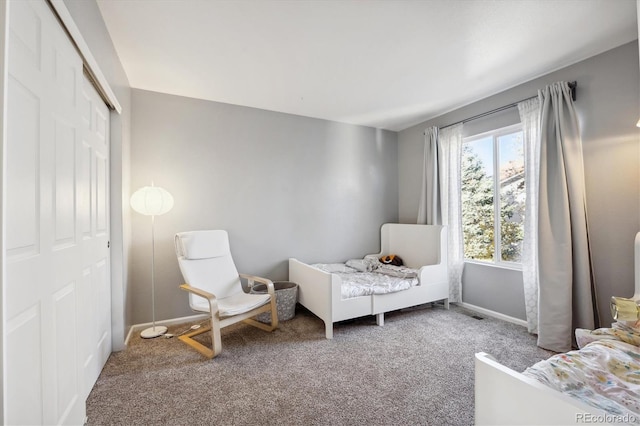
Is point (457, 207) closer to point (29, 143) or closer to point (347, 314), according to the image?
point (347, 314)

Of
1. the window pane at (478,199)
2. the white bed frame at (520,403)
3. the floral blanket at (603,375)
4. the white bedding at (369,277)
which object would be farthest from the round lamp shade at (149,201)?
the window pane at (478,199)

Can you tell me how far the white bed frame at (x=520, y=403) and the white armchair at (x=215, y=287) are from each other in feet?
6.51

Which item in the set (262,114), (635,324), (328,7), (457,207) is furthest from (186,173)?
(635,324)

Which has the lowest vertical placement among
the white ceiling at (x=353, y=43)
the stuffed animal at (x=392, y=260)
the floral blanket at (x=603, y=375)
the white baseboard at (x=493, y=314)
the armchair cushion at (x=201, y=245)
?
the white baseboard at (x=493, y=314)

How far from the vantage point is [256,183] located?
3.49 metres

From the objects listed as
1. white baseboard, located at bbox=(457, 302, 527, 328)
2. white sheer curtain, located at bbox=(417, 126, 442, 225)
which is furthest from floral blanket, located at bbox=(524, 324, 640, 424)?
white sheer curtain, located at bbox=(417, 126, 442, 225)

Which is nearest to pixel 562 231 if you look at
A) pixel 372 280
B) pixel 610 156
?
pixel 610 156

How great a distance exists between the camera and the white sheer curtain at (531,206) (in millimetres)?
2713

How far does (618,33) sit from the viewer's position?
83.3 inches

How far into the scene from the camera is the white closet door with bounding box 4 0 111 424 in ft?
3.04

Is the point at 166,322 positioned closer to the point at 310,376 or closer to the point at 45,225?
the point at 310,376

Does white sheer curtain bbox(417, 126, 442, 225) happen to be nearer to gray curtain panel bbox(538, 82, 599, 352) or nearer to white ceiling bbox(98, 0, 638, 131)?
white ceiling bbox(98, 0, 638, 131)

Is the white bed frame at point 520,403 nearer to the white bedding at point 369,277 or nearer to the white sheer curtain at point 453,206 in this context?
the white bedding at point 369,277

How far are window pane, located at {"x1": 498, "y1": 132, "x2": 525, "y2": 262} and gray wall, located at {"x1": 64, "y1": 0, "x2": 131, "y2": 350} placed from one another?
13.0 ft
